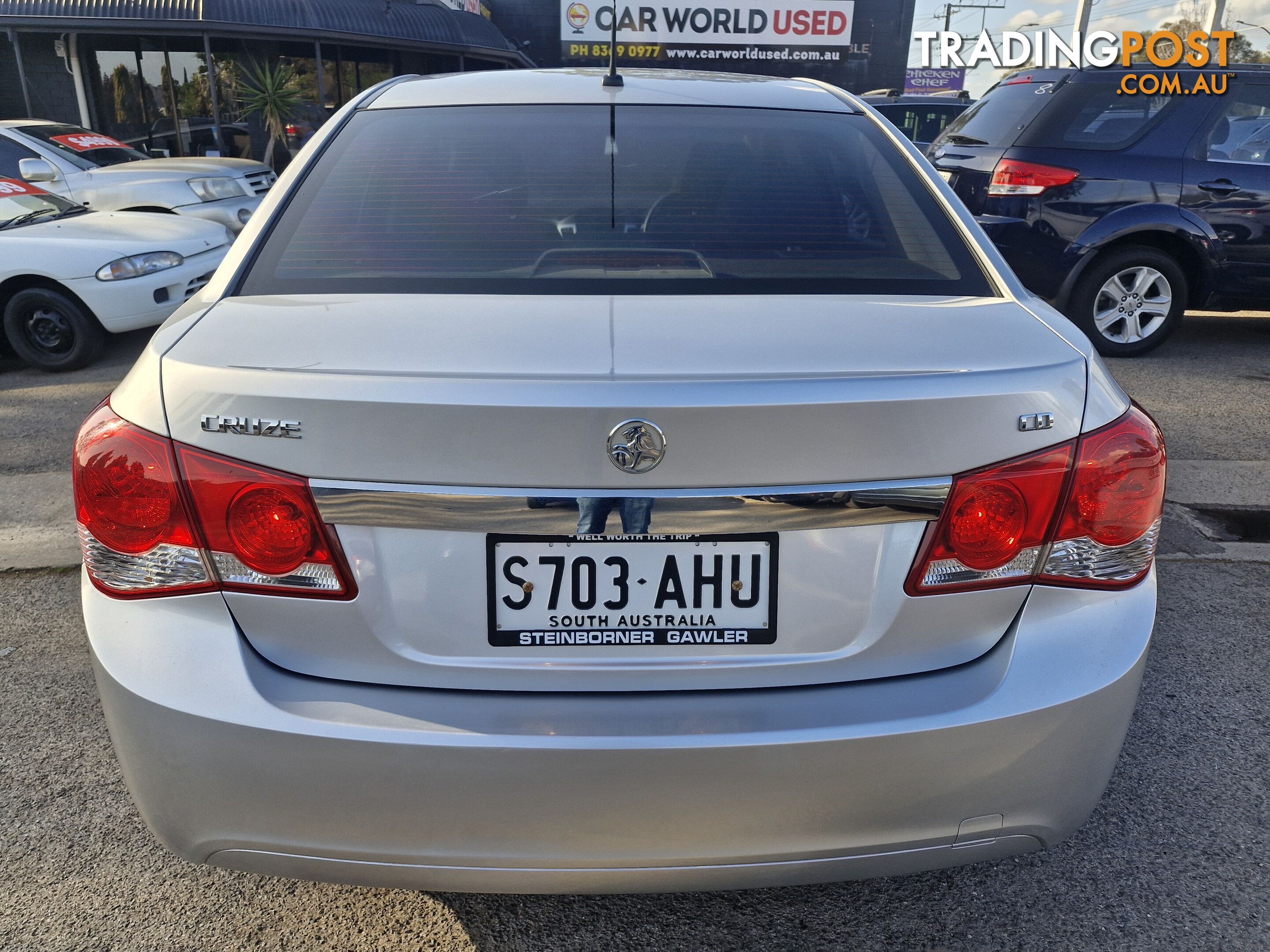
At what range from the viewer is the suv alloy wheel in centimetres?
643

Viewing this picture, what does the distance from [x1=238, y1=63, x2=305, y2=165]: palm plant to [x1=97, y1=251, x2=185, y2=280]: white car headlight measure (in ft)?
41.7

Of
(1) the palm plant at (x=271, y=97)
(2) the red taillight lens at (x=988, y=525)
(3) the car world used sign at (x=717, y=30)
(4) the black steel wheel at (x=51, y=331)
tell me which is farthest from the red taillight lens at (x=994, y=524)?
(3) the car world used sign at (x=717, y=30)

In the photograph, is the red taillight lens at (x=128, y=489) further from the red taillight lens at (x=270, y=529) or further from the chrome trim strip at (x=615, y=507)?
the chrome trim strip at (x=615, y=507)

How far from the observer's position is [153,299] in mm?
6504

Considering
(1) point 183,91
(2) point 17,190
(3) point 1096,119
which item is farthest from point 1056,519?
(1) point 183,91

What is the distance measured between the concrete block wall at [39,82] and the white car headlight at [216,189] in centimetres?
1070

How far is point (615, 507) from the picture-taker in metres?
1.41

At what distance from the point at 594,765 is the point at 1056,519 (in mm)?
793

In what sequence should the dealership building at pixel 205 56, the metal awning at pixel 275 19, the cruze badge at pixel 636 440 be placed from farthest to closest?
the dealership building at pixel 205 56, the metal awning at pixel 275 19, the cruze badge at pixel 636 440

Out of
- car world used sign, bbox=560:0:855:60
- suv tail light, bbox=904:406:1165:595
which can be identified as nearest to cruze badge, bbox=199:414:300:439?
suv tail light, bbox=904:406:1165:595

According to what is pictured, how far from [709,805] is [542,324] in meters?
0.78

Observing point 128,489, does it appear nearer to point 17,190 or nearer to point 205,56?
point 17,190

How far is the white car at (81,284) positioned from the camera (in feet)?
20.8

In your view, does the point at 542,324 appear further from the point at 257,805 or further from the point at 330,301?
the point at 257,805
